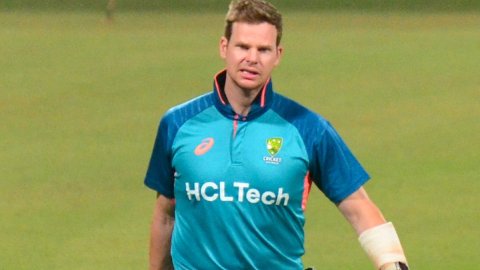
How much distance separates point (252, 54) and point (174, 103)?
11794 millimetres

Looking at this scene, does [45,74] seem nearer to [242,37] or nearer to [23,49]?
[23,49]

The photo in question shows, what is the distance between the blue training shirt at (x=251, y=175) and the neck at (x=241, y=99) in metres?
0.02

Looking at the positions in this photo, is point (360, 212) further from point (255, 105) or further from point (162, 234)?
point (162, 234)

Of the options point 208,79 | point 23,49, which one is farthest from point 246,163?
point 23,49

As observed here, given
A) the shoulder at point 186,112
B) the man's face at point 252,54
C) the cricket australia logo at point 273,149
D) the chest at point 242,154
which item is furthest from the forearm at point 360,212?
the shoulder at point 186,112

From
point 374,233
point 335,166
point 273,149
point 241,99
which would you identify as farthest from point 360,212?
point 241,99

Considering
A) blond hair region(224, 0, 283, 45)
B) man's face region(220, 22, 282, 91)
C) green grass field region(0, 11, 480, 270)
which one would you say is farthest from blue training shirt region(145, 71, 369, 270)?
green grass field region(0, 11, 480, 270)

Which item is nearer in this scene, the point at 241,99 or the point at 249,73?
the point at 249,73

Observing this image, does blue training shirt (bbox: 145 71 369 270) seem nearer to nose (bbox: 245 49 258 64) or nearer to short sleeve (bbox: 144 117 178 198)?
short sleeve (bbox: 144 117 178 198)

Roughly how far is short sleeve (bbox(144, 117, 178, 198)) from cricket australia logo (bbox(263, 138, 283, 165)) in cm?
46

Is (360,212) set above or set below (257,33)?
below

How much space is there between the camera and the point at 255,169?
18.6 ft

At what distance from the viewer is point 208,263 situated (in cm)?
579

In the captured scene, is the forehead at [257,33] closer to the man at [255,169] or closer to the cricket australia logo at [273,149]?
the man at [255,169]
